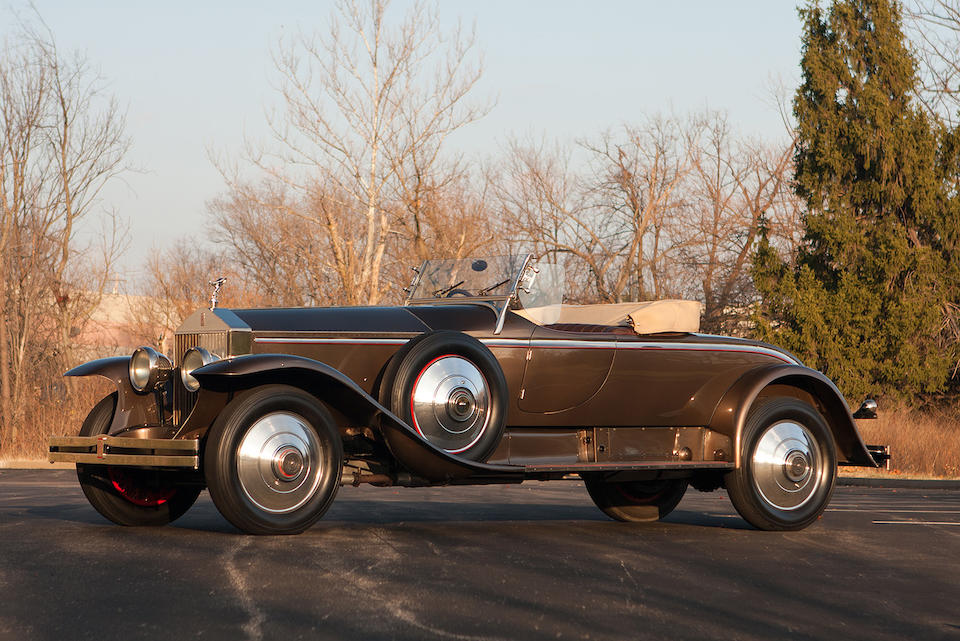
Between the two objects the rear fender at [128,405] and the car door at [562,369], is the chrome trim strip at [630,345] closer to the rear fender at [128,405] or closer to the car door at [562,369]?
the car door at [562,369]

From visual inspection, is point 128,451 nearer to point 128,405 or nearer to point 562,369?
point 128,405

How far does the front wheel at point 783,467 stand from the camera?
7988 mm

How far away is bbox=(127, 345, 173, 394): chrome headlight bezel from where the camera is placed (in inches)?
295

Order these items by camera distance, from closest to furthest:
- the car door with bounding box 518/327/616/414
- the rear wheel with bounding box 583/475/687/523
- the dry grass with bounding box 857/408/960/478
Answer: the car door with bounding box 518/327/616/414 < the rear wheel with bounding box 583/475/687/523 < the dry grass with bounding box 857/408/960/478

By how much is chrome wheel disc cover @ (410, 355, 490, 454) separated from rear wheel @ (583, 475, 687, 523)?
1.73 metres

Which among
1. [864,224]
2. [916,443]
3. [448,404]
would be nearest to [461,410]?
[448,404]

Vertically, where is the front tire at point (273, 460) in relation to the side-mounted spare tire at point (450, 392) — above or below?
below

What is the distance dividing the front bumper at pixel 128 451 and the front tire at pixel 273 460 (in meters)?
0.13

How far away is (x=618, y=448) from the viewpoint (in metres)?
8.10

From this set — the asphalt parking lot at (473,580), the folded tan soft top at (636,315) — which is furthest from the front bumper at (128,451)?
the folded tan soft top at (636,315)

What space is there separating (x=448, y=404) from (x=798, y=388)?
3.10 m

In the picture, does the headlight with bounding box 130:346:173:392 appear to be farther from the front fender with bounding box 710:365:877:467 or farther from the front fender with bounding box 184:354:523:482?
the front fender with bounding box 710:365:877:467

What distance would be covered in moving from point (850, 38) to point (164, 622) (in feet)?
81.6

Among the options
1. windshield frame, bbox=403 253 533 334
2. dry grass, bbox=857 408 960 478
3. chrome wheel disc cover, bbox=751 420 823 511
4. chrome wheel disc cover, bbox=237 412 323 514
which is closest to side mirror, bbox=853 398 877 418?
chrome wheel disc cover, bbox=751 420 823 511
